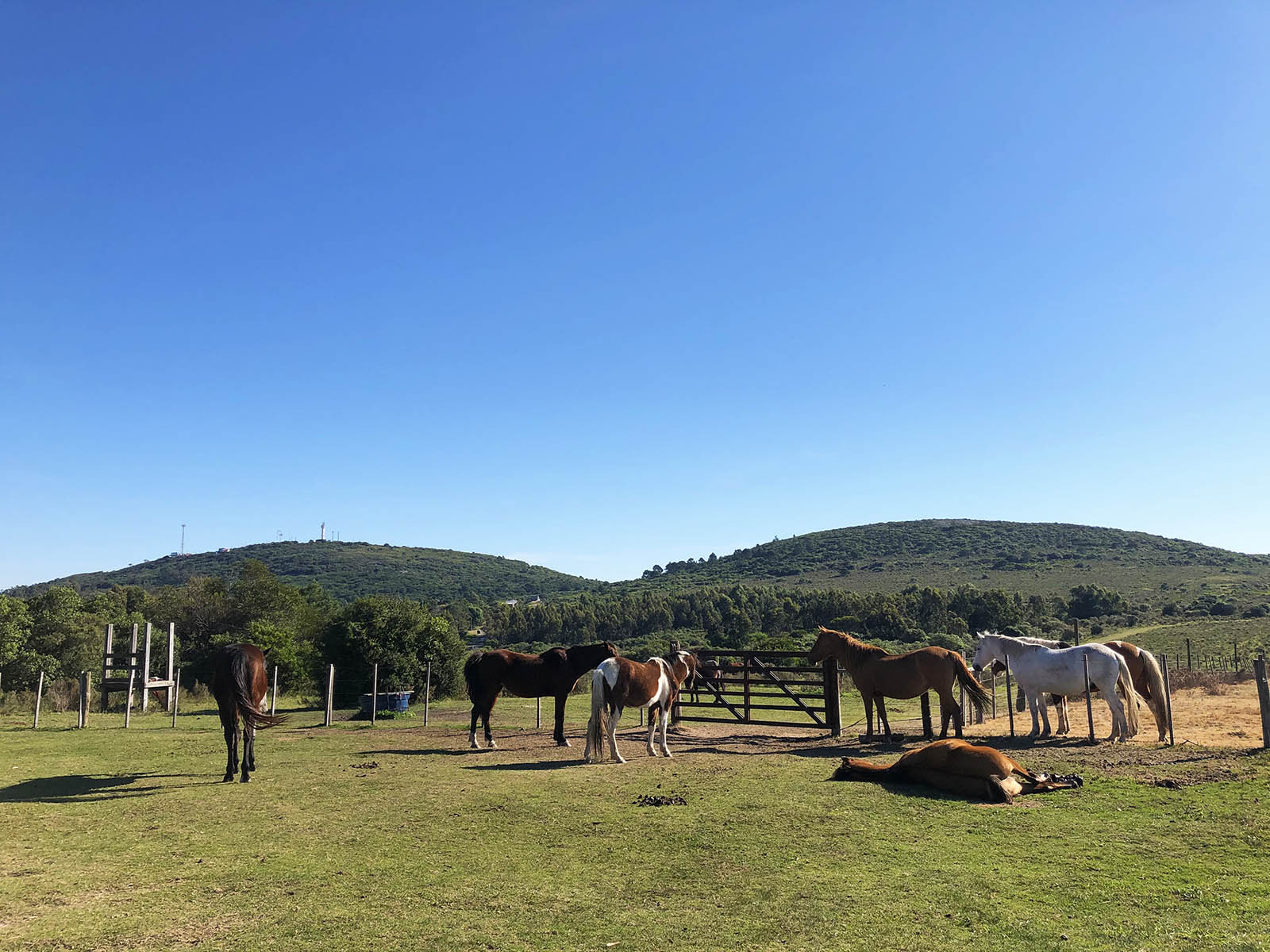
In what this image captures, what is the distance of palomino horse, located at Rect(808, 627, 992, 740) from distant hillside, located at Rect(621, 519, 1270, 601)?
64.1 m

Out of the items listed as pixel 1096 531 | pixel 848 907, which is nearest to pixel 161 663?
pixel 848 907

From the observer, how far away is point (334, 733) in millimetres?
16406

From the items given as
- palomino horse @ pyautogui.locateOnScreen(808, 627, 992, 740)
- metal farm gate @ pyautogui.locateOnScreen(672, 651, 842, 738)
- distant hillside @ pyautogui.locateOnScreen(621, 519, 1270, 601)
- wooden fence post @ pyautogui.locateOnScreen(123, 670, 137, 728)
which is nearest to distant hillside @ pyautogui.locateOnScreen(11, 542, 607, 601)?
distant hillside @ pyautogui.locateOnScreen(621, 519, 1270, 601)

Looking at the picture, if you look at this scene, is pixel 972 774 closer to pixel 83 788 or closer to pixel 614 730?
pixel 614 730

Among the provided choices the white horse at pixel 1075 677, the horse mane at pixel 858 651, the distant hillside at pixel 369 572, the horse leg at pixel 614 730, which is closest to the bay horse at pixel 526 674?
the horse leg at pixel 614 730

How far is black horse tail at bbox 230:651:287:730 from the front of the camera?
10.5 metres

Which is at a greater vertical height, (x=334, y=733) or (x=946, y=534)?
(x=946, y=534)

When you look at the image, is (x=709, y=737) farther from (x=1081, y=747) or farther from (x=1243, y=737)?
(x=1243, y=737)

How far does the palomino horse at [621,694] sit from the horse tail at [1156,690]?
A: 8392 mm

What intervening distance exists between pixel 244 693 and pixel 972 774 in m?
9.82

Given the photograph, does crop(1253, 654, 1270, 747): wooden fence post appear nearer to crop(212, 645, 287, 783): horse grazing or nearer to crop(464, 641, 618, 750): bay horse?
crop(464, 641, 618, 750): bay horse

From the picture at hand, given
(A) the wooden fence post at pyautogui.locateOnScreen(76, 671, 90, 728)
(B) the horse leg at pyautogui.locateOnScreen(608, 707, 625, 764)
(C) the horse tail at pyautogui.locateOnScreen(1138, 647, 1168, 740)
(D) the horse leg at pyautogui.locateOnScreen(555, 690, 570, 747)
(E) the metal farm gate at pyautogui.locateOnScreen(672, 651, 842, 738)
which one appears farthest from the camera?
(A) the wooden fence post at pyautogui.locateOnScreen(76, 671, 90, 728)

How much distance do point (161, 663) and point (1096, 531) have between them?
114 m

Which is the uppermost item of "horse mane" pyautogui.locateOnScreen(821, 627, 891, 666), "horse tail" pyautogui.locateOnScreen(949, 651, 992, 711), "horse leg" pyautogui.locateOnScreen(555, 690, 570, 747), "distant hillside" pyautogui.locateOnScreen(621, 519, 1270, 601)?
"distant hillside" pyautogui.locateOnScreen(621, 519, 1270, 601)
